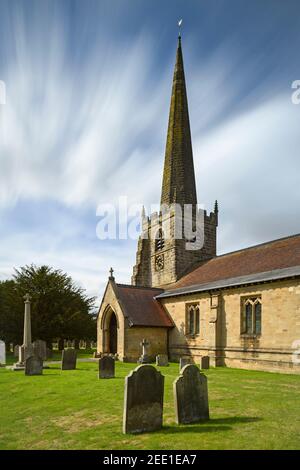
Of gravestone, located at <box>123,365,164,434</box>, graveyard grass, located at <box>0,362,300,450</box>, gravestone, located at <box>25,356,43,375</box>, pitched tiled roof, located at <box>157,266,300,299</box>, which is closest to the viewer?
graveyard grass, located at <box>0,362,300,450</box>

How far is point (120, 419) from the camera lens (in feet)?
26.3

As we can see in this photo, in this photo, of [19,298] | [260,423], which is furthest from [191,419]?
[19,298]

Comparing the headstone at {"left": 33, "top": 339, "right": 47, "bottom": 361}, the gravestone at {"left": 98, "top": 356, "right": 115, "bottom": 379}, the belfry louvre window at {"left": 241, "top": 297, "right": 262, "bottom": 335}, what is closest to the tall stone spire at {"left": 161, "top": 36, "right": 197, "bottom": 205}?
the belfry louvre window at {"left": 241, "top": 297, "right": 262, "bottom": 335}

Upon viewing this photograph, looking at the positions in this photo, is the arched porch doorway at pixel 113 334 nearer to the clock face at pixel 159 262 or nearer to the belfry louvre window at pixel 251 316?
the clock face at pixel 159 262

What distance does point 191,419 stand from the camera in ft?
24.9

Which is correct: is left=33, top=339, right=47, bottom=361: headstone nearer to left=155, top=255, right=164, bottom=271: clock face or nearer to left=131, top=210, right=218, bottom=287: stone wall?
left=131, top=210, right=218, bottom=287: stone wall

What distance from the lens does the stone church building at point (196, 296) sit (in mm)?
17969

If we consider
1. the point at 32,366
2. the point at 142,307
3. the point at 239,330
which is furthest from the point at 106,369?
the point at 142,307

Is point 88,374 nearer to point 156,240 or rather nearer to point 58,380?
point 58,380

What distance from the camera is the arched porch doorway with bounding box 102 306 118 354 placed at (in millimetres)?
27891

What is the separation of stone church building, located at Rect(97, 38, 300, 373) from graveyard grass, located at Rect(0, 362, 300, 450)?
4.96 metres

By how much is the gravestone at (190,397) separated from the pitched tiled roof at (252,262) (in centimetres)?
1230

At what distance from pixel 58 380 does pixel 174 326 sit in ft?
40.7

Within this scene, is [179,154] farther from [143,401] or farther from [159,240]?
[143,401]
